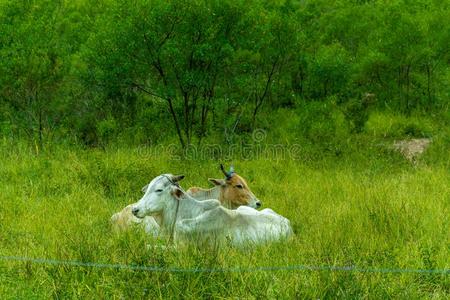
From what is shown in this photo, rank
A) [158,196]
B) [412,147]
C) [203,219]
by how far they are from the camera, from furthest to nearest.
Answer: [412,147] → [158,196] → [203,219]

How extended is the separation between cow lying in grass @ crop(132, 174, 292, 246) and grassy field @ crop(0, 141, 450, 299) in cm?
31

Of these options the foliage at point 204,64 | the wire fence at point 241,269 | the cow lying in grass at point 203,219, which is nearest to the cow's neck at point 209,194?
the cow lying in grass at point 203,219

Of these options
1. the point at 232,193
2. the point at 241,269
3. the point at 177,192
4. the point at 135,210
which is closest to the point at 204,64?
the point at 232,193

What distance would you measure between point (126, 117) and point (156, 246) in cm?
1132

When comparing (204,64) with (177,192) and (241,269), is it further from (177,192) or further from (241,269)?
(241,269)

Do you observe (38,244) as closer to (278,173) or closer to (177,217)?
(177,217)

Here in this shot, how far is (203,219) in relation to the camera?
5.80 m

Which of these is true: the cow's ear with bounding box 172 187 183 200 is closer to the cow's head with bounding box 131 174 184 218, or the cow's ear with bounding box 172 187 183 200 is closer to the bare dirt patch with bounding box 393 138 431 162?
the cow's head with bounding box 131 174 184 218

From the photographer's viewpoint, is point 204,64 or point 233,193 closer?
point 233,193

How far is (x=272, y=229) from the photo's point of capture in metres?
5.79

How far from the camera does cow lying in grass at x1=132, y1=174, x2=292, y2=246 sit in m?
5.69

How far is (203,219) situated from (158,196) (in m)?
0.62

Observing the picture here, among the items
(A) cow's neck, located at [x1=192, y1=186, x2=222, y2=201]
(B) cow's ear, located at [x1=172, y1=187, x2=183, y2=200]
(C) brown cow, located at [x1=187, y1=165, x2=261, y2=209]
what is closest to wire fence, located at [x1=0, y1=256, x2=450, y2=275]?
(B) cow's ear, located at [x1=172, y1=187, x2=183, y2=200]

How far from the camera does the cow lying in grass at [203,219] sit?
5688mm
